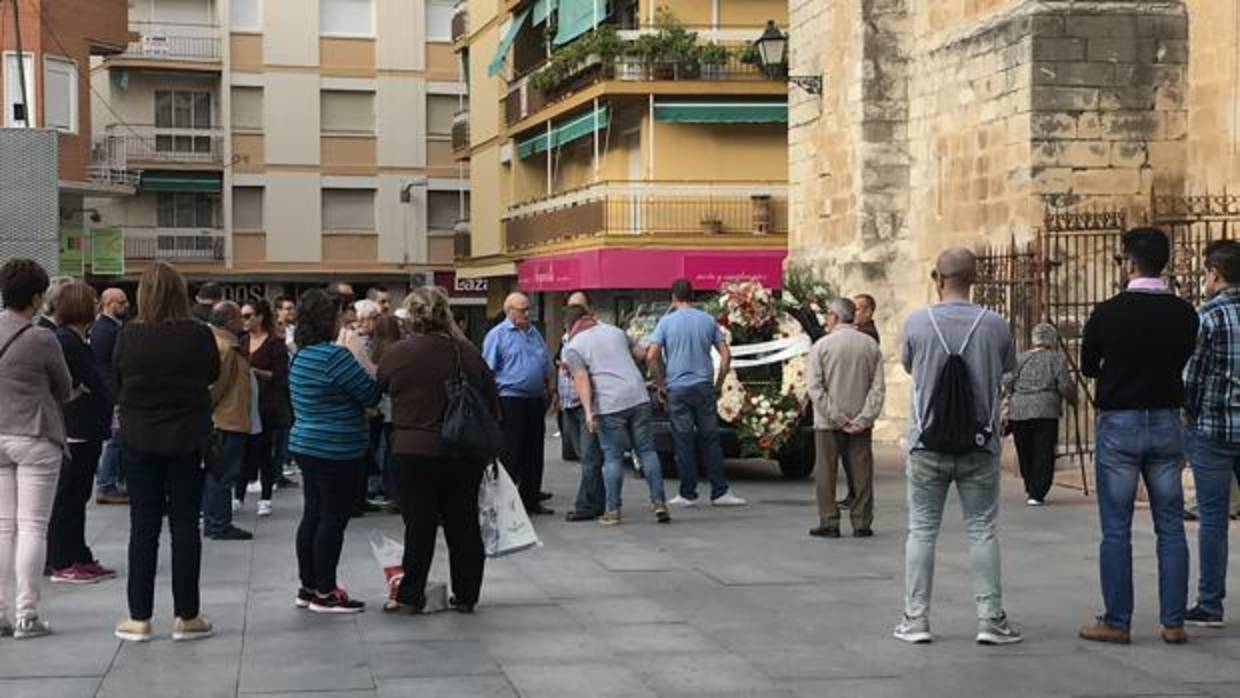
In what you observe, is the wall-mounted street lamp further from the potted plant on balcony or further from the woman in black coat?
the woman in black coat

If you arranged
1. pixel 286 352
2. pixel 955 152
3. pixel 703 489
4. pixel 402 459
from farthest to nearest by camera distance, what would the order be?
pixel 955 152
pixel 703 489
pixel 286 352
pixel 402 459

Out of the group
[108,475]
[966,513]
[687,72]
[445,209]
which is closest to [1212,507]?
[966,513]

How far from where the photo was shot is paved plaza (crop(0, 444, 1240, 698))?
7.11 metres

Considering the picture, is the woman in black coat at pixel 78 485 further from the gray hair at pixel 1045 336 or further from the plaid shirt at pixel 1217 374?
the gray hair at pixel 1045 336

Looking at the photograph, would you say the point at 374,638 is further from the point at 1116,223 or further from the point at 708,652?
the point at 1116,223

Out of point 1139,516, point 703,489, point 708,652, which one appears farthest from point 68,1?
point 708,652

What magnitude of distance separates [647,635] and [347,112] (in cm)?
4456

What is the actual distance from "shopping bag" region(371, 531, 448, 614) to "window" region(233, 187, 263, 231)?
42745 millimetres

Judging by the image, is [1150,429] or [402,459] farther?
[402,459]

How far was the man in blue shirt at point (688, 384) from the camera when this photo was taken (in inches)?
548

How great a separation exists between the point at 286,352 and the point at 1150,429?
816cm

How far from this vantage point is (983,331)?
782cm

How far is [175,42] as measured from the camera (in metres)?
49.2

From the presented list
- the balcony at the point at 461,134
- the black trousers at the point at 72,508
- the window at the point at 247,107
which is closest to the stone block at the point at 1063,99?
the black trousers at the point at 72,508
